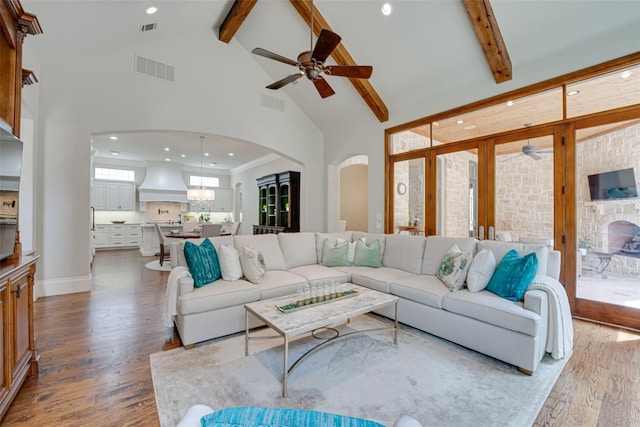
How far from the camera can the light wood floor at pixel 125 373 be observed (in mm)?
1852

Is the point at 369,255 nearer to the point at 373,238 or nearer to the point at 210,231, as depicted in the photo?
the point at 373,238

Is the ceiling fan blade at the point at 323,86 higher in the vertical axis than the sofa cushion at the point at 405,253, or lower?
higher

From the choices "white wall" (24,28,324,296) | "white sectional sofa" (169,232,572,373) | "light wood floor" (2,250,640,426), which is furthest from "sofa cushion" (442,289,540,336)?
"white wall" (24,28,324,296)

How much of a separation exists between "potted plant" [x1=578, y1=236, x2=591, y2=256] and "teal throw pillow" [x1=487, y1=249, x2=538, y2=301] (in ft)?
4.68

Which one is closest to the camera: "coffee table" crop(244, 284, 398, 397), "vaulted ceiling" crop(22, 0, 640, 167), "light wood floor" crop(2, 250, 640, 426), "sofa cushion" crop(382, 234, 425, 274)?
"light wood floor" crop(2, 250, 640, 426)

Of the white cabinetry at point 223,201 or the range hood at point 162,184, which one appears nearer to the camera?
the range hood at point 162,184

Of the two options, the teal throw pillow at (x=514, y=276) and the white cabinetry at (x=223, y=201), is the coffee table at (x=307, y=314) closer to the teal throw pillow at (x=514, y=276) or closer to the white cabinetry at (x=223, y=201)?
the teal throw pillow at (x=514, y=276)

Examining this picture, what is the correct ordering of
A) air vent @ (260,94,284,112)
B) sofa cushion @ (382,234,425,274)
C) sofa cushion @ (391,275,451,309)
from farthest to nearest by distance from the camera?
air vent @ (260,94,284,112) → sofa cushion @ (382,234,425,274) → sofa cushion @ (391,275,451,309)

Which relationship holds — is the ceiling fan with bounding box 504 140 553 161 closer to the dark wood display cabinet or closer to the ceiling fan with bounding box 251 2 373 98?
the ceiling fan with bounding box 251 2 373 98

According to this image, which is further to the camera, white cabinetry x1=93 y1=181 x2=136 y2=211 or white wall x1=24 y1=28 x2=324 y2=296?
white cabinetry x1=93 y1=181 x2=136 y2=211

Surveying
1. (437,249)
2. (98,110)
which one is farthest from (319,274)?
(98,110)

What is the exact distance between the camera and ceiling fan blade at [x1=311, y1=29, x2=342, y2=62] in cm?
269

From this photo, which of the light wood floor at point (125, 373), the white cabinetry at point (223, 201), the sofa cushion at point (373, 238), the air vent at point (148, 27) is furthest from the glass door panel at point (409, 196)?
the white cabinetry at point (223, 201)

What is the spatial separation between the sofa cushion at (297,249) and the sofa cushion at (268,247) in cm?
11
